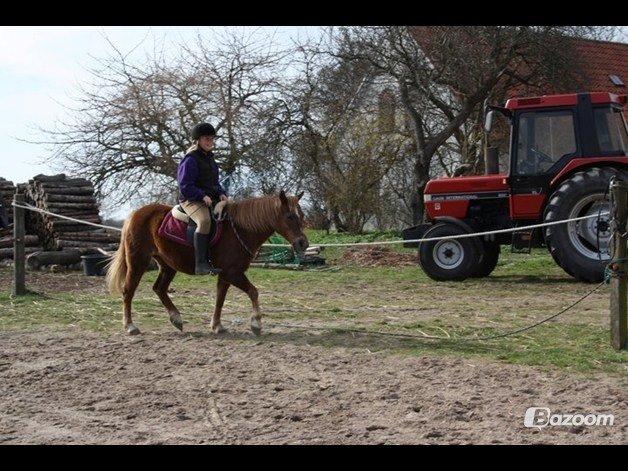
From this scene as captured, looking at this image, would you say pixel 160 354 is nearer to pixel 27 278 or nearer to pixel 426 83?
pixel 27 278

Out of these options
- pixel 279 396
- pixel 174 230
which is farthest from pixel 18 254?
pixel 279 396

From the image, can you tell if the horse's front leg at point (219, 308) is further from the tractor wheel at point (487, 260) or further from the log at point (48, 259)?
the log at point (48, 259)

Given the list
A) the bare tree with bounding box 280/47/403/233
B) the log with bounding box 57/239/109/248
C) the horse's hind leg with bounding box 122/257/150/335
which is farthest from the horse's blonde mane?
the bare tree with bounding box 280/47/403/233

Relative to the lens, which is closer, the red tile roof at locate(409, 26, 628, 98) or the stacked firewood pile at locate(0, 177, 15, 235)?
the stacked firewood pile at locate(0, 177, 15, 235)

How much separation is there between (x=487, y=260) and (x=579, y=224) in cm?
180

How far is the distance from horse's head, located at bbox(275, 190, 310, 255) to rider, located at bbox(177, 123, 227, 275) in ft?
2.19

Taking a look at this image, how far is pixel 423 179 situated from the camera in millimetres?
21172

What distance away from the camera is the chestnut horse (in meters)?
8.02

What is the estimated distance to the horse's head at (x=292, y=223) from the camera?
7.91 m

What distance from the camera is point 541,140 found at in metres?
12.2

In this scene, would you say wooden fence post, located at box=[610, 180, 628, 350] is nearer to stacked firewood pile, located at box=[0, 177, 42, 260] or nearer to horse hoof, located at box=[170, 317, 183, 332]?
horse hoof, located at box=[170, 317, 183, 332]

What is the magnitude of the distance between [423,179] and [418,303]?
36.7ft

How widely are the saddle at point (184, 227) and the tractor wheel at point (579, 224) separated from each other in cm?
528

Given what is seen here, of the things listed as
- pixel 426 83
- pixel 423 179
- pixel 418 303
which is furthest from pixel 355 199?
pixel 418 303
